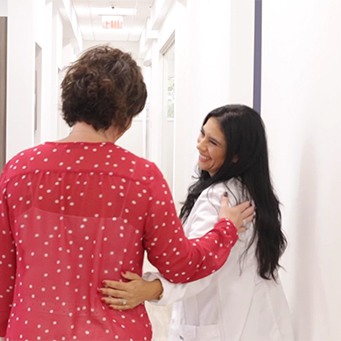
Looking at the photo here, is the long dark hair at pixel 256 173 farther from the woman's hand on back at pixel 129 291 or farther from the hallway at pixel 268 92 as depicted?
the woman's hand on back at pixel 129 291

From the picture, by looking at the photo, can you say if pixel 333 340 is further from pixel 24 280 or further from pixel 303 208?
pixel 24 280

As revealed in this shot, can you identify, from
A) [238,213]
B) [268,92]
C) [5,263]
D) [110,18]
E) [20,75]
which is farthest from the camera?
[110,18]

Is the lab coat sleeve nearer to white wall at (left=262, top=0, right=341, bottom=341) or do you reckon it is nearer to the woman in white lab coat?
the woman in white lab coat

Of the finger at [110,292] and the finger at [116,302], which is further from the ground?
the finger at [110,292]

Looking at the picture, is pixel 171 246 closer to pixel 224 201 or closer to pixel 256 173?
pixel 224 201

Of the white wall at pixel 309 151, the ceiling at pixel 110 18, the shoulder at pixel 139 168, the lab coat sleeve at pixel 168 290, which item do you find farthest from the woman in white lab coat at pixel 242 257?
the ceiling at pixel 110 18

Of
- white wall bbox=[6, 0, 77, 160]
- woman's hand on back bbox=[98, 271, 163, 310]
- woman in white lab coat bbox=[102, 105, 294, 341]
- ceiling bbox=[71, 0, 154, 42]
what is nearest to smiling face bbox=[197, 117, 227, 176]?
woman in white lab coat bbox=[102, 105, 294, 341]

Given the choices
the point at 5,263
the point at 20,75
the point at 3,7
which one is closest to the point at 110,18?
the point at 3,7

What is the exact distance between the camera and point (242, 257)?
1.76 m

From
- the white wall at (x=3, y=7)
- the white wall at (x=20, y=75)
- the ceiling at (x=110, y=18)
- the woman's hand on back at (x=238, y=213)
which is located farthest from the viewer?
the ceiling at (x=110, y=18)

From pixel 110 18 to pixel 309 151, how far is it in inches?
330

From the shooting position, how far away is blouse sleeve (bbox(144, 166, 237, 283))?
134cm

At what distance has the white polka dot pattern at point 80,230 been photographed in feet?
4.31

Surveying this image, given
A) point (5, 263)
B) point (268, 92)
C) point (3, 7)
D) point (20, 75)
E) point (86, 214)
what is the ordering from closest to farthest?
point (86, 214) < point (5, 263) < point (268, 92) < point (20, 75) < point (3, 7)
